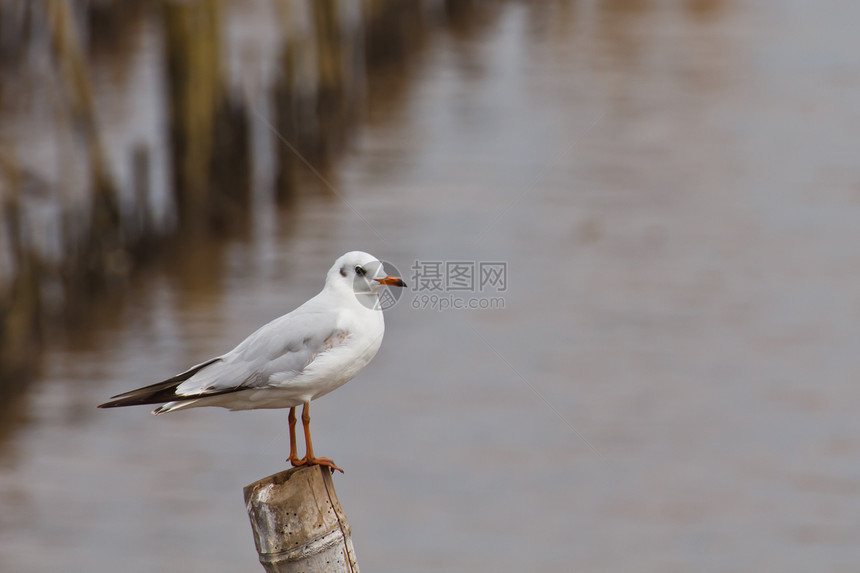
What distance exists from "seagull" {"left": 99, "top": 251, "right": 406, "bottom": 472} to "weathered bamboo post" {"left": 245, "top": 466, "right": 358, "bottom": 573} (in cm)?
30

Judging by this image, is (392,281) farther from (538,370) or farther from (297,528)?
(538,370)

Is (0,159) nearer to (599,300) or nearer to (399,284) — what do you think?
(599,300)

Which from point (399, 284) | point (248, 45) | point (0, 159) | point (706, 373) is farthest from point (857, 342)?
point (248, 45)

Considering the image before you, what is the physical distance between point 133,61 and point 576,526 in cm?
1635

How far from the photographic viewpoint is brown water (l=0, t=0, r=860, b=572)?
379 inches

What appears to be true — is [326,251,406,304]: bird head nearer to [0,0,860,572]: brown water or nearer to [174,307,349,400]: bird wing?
[174,307,349,400]: bird wing

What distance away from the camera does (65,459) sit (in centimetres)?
1068

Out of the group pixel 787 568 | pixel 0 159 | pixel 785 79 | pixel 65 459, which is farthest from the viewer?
pixel 785 79

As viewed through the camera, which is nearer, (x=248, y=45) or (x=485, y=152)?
(x=485, y=152)

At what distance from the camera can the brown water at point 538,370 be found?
9633mm

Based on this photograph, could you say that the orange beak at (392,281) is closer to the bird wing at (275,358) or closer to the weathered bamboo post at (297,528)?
the bird wing at (275,358)

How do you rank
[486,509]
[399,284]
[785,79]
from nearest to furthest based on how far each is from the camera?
1. [399,284]
2. [486,509]
3. [785,79]

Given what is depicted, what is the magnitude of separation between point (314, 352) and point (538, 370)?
7651mm

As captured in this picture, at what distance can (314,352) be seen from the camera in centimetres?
462
